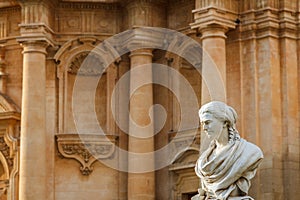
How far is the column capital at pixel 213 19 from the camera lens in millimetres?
21828

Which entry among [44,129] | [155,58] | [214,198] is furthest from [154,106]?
[214,198]

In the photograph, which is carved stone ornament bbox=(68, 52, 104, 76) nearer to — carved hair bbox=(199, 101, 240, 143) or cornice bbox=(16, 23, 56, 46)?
cornice bbox=(16, 23, 56, 46)

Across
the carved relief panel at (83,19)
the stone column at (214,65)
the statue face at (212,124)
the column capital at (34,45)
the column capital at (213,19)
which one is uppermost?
the carved relief panel at (83,19)

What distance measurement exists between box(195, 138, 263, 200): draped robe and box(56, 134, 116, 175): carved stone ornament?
14.6 m

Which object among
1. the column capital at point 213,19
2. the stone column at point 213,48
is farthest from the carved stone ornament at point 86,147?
the column capital at point 213,19

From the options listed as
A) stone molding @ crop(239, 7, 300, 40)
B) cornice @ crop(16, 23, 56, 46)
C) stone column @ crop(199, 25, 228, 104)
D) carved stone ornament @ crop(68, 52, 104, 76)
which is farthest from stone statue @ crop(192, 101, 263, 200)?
carved stone ornament @ crop(68, 52, 104, 76)

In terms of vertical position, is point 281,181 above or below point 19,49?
below

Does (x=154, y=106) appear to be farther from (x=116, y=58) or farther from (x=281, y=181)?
(x=281, y=181)

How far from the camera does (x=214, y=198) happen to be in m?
9.57

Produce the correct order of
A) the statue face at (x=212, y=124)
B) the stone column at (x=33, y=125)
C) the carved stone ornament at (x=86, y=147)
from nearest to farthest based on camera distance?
the statue face at (x=212, y=124) < the stone column at (x=33, y=125) < the carved stone ornament at (x=86, y=147)

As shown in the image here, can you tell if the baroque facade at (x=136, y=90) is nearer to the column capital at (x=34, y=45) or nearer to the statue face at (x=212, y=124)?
the column capital at (x=34, y=45)

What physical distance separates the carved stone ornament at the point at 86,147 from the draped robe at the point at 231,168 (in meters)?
14.6

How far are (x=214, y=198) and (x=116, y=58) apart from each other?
1492 cm

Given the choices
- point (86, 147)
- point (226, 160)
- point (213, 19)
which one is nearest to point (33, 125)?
point (86, 147)
